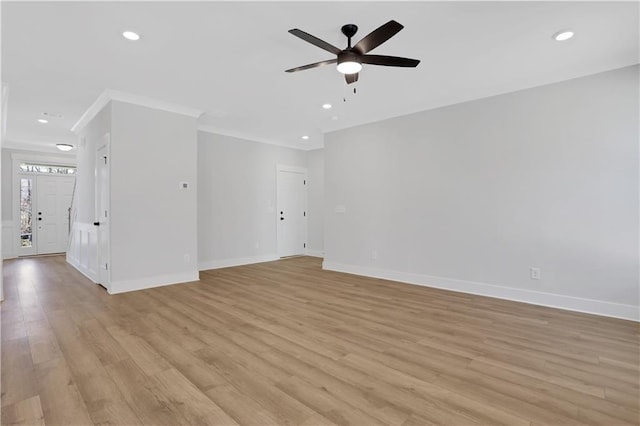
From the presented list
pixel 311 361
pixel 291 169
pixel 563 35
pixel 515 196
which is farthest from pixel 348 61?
pixel 291 169

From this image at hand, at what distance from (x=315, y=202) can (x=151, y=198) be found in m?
4.21

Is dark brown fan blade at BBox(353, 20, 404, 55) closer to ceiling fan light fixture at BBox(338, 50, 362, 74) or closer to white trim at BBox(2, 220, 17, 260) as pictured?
ceiling fan light fixture at BBox(338, 50, 362, 74)

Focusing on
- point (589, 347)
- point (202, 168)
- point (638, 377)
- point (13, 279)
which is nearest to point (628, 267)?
point (589, 347)

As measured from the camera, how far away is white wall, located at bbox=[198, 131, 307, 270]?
6176 millimetres

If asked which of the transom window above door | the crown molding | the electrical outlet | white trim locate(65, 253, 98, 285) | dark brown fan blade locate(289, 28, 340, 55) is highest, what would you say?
the crown molding

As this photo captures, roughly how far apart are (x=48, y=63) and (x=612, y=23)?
573cm

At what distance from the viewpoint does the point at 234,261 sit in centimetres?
661

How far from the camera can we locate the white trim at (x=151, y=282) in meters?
4.28

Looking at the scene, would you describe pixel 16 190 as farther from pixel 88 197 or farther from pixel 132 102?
pixel 132 102

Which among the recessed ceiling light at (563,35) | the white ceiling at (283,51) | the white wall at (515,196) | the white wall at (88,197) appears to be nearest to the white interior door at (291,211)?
the white wall at (515,196)

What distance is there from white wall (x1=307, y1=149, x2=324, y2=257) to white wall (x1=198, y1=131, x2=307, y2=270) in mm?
861

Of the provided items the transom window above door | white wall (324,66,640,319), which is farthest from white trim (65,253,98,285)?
white wall (324,66,640,319)

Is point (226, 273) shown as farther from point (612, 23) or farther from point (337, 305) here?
point (612, 23)

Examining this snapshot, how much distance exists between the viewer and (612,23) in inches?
106
